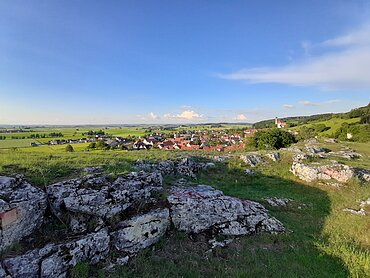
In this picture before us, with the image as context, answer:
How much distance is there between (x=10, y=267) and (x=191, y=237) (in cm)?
510

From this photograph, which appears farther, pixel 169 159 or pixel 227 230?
pixel 169 159

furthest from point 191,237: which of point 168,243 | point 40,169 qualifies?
point 40,169

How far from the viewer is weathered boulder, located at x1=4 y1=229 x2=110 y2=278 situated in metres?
5.61

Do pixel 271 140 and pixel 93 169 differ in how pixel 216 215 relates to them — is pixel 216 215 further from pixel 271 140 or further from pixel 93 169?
pixel 271 140

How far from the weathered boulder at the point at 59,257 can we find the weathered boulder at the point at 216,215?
8.78 feet

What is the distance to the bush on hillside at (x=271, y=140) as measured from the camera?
112ft

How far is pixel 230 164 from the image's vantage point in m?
18.1

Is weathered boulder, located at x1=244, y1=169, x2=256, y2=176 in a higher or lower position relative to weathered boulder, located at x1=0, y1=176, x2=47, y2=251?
lower

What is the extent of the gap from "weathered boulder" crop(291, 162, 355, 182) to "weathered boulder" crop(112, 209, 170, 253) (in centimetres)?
1188

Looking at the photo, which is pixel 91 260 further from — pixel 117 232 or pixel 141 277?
pixel 141 277

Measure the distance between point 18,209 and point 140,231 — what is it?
11.6ft

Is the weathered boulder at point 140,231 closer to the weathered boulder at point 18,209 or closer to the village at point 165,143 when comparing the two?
the weathered boulder at point 18,209

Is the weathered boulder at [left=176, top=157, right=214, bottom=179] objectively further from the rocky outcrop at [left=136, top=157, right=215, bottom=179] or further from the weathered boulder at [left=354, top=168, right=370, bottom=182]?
the weathered boulder at [left=354, top=168, right=370, bottom=182]

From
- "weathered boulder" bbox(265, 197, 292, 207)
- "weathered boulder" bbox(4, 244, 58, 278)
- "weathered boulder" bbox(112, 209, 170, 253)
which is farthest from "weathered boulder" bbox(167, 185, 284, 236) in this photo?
"weathered boulder" bbox(4, 244, 58, 278)
